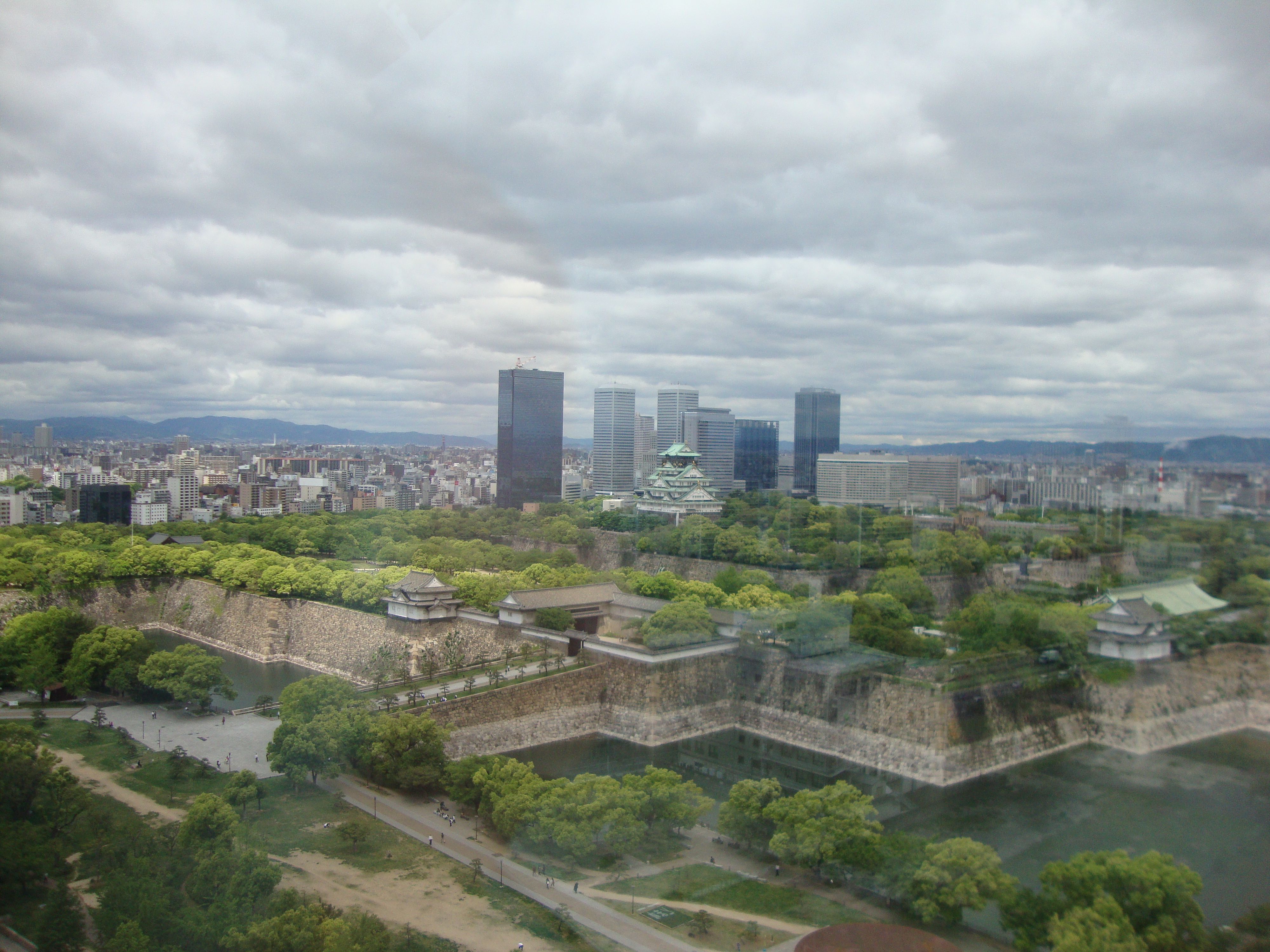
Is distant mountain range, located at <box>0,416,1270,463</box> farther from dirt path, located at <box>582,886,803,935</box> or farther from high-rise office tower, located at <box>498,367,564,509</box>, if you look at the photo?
dirt path, located at <box>582,886,803,935</box>

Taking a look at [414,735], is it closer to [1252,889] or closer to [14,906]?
[14,906]

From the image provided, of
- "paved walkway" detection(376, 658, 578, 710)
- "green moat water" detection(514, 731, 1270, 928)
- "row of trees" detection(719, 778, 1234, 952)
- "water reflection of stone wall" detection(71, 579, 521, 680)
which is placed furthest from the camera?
"water reflection of stone wall" detection(71, 579, 521, 680)

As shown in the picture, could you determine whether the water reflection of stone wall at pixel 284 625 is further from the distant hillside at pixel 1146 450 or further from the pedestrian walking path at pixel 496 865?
the distant hillside at pixel 1146 450

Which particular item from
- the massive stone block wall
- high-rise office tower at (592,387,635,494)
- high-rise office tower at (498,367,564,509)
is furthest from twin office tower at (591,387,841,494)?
the massive stone block wall

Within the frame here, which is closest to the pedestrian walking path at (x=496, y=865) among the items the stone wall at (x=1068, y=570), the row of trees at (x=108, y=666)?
the row of trees at (x=108, y=666)

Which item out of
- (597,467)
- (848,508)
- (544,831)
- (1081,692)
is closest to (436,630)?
(544,831)

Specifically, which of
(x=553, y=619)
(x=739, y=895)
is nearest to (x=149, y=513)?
(x=553, y=619)

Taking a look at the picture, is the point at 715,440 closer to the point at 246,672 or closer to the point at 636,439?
the point at 636,439
